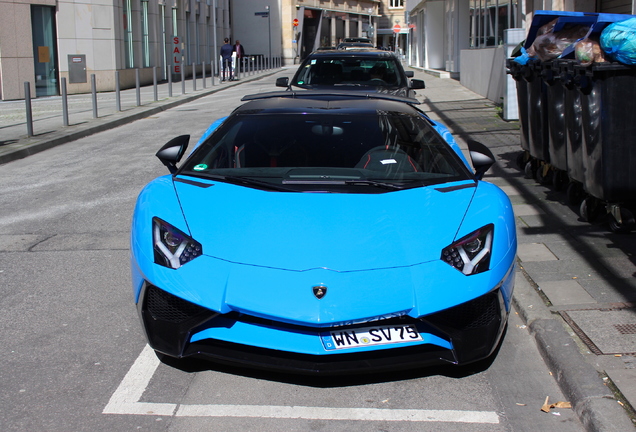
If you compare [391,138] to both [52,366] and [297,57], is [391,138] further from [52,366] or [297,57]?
[297,57]

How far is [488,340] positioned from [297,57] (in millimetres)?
69431

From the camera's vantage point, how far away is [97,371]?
12.1ft

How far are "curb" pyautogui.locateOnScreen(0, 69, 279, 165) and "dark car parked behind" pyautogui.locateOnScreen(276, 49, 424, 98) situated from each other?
4516mm

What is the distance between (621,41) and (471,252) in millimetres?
3053

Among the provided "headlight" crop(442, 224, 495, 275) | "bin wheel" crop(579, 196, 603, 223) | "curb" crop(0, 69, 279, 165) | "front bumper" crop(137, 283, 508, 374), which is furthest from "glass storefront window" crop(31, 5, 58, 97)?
"headlight" crop(442, 224, 495, 275)

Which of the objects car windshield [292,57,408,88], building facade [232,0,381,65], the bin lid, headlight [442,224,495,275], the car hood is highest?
building facade [232,0,381,65]

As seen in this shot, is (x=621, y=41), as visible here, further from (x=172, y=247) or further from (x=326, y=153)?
(x=172, y=247)

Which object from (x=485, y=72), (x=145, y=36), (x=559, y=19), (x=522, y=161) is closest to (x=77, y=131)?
(x=522, y=161)

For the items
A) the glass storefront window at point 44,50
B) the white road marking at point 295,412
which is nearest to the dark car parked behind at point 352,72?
the white road marking at point 295,412

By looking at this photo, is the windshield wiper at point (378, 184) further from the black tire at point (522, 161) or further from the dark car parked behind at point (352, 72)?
the dark car parked behind at point (352, 72)

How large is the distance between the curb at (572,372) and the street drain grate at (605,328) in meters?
0.10

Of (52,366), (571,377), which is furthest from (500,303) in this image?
(52,366)

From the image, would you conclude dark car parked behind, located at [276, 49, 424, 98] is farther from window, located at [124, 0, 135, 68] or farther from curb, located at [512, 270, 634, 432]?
window, located at [124, 0, 135, 68]

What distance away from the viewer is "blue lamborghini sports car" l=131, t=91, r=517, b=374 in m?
3.24
